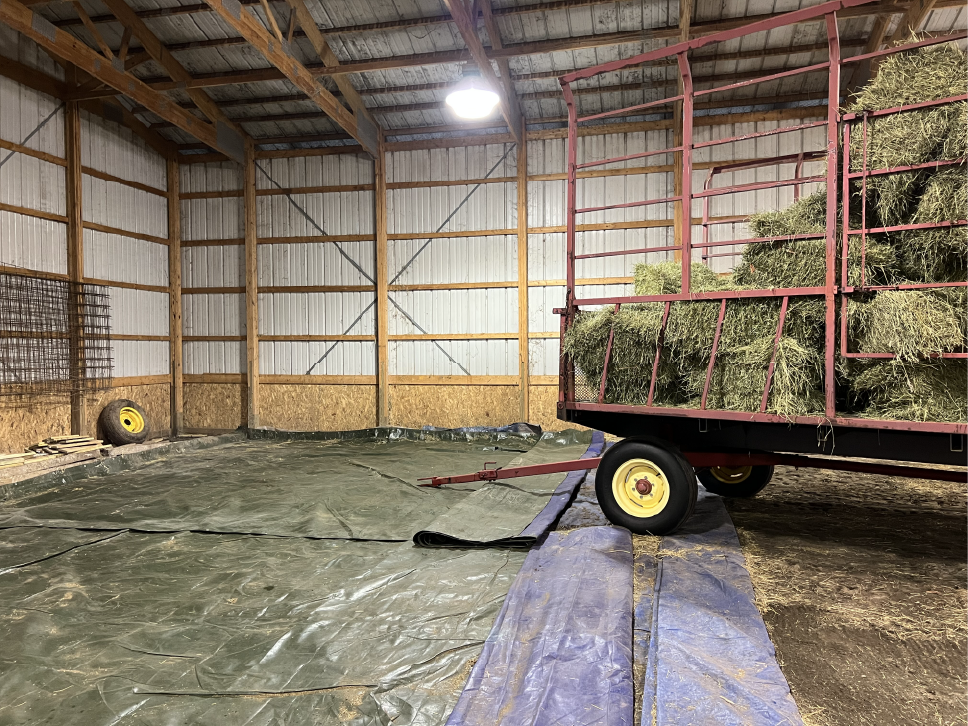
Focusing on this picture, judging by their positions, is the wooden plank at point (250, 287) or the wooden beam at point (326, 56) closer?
the wooden beam at point (326, 56)

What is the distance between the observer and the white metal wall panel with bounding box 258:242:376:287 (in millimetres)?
12430

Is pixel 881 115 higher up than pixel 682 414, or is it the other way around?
pixel 881 115

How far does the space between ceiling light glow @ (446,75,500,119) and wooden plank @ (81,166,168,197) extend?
6.89 metres

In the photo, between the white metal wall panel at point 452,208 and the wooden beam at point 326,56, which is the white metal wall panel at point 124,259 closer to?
the white metal wall panel at point 452,208

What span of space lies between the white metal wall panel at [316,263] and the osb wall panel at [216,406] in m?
2.37

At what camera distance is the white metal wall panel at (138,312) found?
11506 millimetres

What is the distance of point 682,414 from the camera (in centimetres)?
472

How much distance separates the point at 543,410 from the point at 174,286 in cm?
826

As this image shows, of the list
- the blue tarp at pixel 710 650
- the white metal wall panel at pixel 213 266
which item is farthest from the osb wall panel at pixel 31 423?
the blue tarp at pixel 710 650

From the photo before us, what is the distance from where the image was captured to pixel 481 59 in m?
8.77

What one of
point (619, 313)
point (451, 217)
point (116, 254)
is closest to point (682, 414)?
point (619, 313)

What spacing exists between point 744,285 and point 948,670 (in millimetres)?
2862

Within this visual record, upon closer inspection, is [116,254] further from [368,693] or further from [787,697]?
[787,697]

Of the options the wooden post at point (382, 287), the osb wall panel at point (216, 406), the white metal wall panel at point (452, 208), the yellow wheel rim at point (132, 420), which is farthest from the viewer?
the osb wall panel at point (216, 406)
